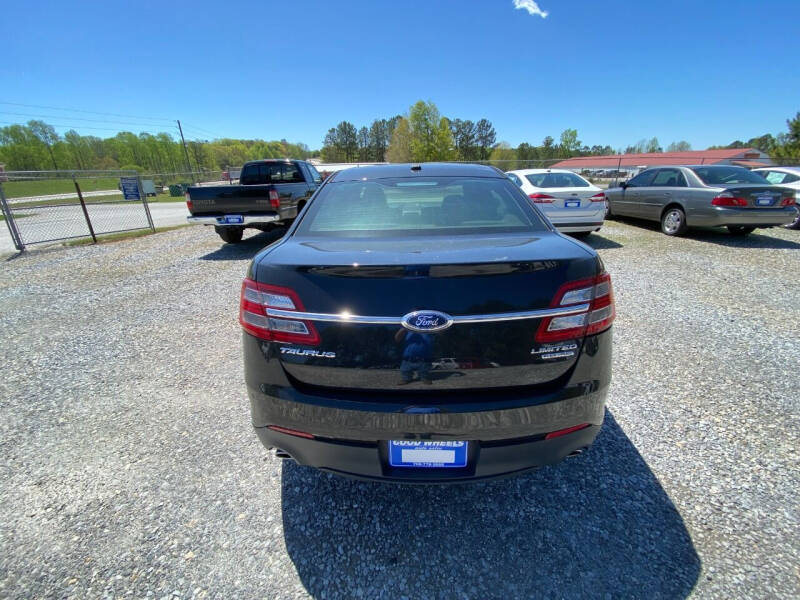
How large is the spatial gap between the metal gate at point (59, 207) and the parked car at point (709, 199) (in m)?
13.9

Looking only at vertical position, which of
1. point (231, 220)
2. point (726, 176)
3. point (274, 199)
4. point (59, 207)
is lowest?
point (59, 207)

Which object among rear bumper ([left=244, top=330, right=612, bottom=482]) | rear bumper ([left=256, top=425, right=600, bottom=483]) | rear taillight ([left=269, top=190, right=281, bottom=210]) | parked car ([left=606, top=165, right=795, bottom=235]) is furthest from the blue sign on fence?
parked car ([left=606, top=165, right=795, bottom=235])

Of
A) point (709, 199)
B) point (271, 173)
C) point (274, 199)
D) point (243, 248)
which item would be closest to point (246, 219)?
point (274, 199)

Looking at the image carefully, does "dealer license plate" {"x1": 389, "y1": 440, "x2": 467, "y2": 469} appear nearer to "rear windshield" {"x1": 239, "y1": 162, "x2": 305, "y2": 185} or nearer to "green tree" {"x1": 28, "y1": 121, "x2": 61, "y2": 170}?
"rear windshield" {"x1": 239, "y1": 162, "x2": 305, "y2": 185}

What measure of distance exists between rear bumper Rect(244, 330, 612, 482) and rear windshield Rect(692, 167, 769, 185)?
871 centimetres

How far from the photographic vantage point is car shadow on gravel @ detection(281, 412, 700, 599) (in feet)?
4.86

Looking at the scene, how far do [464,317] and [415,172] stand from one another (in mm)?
1735

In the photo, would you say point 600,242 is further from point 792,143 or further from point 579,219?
point 792,143

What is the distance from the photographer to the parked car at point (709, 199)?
691cm

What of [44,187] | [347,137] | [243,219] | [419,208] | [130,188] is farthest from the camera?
[347,137]

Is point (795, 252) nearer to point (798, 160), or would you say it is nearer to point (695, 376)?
point (695, 376)

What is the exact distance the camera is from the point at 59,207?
1155cm

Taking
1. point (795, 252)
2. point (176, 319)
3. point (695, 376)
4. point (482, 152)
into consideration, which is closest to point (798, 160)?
point (795, 252)

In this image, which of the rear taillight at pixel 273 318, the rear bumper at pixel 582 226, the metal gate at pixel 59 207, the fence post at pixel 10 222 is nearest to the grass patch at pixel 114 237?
the metal gate at pixel 59 207
